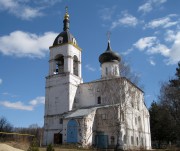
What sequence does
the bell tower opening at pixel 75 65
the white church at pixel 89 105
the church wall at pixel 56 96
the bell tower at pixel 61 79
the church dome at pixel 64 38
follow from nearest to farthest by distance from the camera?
the white church at pixel 89 105 → the bell tower at pixel 61 79 → the church wall at pixel 56 96 → the church dome at pixel 64 38 → the bell tower opening at pixel 75 65

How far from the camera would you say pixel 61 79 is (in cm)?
3312

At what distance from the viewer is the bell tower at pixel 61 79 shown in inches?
1249

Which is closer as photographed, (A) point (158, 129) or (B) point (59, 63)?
(B) point (59, 63)

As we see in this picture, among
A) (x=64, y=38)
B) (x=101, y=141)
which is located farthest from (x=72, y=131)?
(x=64, y=38)

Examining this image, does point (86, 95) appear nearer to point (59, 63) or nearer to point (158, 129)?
point (59, 63)

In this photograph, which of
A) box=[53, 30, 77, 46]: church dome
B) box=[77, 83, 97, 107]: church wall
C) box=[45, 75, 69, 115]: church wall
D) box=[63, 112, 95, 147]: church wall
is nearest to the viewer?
box=[63, 112, 95, 147]: church wall

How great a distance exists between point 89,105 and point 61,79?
187 inches

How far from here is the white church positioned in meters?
27.3

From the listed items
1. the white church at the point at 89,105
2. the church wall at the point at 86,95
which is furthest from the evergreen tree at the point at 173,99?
the church wall at the point at 86,95

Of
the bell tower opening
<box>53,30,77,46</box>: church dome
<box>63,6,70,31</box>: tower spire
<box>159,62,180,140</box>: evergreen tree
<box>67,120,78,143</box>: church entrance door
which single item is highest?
<box>63,6,70,31</box>: tower spire

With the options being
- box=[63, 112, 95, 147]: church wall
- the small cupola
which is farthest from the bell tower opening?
box=[63, 112, 95, 147]: church wall

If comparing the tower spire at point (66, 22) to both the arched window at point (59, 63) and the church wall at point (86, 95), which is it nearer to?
the arched window at point (59, 63)

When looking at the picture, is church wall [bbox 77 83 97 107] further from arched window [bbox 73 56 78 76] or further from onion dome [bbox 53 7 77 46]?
onion dome [bbox 53 7 77 46]

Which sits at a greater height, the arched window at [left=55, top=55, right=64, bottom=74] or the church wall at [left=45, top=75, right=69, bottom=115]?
the arched window at [left=55, top=55, right=64, bottom=74]
